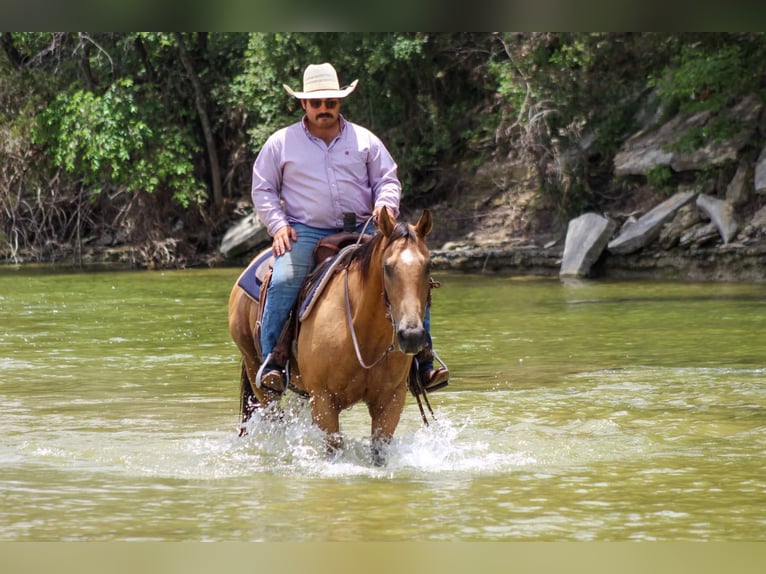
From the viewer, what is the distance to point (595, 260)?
2328cm

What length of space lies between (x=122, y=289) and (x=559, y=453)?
16.9 meters

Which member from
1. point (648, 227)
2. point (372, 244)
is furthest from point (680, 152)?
point (372, 244)

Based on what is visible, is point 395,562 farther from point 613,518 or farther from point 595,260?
point 595,260

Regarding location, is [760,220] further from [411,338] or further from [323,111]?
[411,338]

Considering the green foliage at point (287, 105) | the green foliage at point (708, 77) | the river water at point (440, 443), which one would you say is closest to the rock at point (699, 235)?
the green foliage at point (287, 105)

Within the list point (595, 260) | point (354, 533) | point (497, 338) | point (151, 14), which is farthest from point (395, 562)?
point (595, 260)

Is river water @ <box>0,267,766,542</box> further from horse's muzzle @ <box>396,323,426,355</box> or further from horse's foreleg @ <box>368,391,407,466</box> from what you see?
horse's muzzle @ <box>396,323,426,355</box>

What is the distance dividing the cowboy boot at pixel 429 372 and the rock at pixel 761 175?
49.6 feet

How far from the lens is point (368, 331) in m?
6.54

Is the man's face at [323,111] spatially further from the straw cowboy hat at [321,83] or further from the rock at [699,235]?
the rock at [699,235]

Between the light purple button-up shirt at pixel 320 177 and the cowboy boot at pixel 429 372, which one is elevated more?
the light purple button-up shirt at pixel 320 177

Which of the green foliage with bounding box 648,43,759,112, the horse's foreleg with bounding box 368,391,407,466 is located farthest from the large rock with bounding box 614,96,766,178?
the horse's foreleg with bounding box 368,391,407,466

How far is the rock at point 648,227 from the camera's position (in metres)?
22.7

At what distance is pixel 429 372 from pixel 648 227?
643 inches
